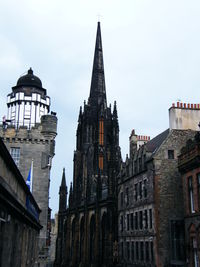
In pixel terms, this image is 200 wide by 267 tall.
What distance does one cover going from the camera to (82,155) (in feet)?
252

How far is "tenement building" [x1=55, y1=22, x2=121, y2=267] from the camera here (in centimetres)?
4445

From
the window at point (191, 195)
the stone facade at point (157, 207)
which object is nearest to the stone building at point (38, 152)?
the stone facade at point (157, 207)

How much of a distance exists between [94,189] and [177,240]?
38.1 metres

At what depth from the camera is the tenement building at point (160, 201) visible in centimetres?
2839

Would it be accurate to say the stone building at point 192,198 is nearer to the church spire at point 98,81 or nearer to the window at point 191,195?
the window at point 191,195

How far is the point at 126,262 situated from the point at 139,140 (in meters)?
16.8

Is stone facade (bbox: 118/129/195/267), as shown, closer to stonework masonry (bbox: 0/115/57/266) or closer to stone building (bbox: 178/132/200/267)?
stone building (bbox: 178/132/200/267)

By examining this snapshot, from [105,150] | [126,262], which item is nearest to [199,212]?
[126,262]

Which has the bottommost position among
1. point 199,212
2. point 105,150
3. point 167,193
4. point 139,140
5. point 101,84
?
point 199,212

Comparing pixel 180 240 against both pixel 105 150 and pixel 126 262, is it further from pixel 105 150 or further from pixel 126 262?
pixel 105 150

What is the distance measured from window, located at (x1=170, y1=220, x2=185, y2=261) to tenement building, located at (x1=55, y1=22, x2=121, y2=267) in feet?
41.0

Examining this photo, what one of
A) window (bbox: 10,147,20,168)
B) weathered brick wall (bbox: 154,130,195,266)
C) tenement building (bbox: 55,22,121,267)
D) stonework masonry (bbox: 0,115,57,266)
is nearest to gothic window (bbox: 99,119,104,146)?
tenement building (bbox: 55,22,121,267)

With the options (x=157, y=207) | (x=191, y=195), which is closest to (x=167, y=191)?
(x=157, y=207)

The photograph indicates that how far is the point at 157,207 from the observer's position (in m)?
29.3
